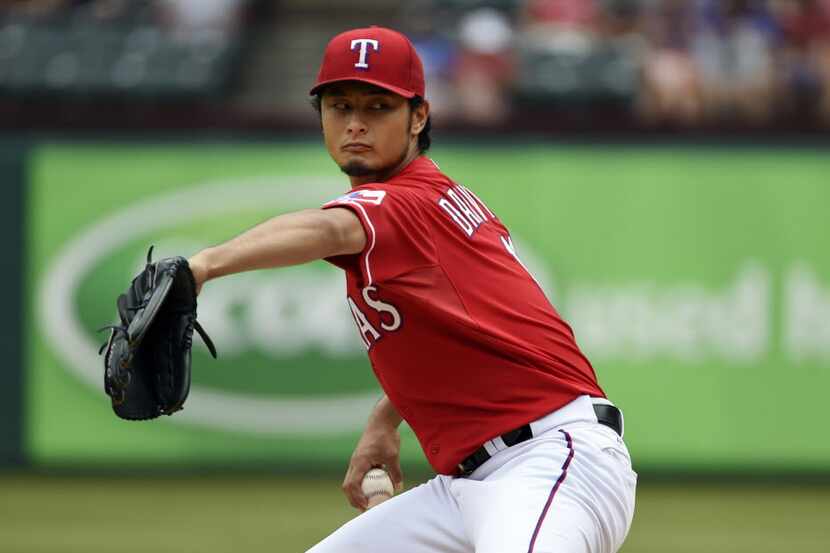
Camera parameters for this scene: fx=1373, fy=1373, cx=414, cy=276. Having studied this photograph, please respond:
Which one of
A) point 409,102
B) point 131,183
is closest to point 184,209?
point 131,183

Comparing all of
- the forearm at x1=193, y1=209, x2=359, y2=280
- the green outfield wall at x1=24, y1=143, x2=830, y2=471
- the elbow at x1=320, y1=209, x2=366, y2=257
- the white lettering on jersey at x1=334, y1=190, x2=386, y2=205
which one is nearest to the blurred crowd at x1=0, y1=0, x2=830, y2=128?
the green outfield wall at x1=24, y1=143, x2=830, y2=471

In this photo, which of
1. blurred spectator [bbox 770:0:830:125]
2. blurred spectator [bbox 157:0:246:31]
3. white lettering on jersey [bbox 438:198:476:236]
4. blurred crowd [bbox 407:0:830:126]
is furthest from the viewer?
blurred spectator [bbox 157:0:246:31]

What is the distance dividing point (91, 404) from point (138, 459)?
1.61 ft

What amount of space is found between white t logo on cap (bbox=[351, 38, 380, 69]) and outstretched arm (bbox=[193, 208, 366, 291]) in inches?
22.4

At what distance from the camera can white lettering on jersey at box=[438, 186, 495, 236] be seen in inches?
151

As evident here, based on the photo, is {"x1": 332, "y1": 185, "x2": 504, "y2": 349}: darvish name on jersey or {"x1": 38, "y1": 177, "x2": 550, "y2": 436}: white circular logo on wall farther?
{"x1": 38, "y1": 177, "x2": 550, "y2": 436}: white circular logo on wall

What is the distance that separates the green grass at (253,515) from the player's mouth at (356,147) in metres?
3.72

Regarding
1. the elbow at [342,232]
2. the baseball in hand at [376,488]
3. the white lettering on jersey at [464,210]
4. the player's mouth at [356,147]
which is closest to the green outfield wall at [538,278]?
the baseball in hand at [376,488]

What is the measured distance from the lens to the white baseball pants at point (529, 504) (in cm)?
362

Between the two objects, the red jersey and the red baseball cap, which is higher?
the red baseball cap

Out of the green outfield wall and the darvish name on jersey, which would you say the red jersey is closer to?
the darvish name on jersey

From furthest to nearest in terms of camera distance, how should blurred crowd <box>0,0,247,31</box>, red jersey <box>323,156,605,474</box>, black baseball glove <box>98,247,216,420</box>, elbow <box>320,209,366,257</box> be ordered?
blurred crowd <box>0,0,247,31</box> → red jersey <box>323,156,605,474</box> → elbow <box>320,209,366,257</box> → black baseball glove <box>98,247,216,420</box>

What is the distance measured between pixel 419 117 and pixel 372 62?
314 mm

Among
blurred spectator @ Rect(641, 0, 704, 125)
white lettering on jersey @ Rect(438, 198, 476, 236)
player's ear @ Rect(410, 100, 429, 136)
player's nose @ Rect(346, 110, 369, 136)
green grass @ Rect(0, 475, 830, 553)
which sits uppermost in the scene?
blurred spectator @ Rect(641, 0, 704, 125)
